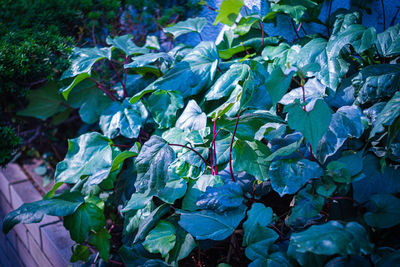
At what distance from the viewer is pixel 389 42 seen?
1.19 meters

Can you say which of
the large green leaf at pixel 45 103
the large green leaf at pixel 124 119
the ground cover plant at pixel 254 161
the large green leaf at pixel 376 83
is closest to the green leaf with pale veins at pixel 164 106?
the ground cover plant at pixel 254 161

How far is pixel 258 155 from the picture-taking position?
1.07m

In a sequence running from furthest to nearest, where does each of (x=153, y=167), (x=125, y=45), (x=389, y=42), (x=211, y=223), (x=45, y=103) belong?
(x=45, y=103), (x=125, y=45), (x=389, y=42), (x=153, y=167), (x=211, y=223)

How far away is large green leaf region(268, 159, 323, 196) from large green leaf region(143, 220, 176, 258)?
388mm

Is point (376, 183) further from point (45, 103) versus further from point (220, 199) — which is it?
point (45, 103)

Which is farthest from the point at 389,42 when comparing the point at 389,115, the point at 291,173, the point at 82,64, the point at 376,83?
the point at 82,64

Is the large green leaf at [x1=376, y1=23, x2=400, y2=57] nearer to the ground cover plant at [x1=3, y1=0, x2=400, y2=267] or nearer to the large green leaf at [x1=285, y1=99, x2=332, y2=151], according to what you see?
the ground cover plant at [x1=3, y1=0, x2=400, y2=267]

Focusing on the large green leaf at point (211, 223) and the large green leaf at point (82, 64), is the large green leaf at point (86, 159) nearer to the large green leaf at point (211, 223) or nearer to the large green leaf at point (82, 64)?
the large green leaf at point (82, 64)

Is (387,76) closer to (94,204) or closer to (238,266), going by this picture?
(238,266)

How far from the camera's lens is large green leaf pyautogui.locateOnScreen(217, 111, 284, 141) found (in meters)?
1.08

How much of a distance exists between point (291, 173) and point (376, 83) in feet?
1.56

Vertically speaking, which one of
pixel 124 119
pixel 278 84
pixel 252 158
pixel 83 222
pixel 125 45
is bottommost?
pixel 83 222

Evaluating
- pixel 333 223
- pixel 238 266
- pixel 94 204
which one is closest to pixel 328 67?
pixel 333 223

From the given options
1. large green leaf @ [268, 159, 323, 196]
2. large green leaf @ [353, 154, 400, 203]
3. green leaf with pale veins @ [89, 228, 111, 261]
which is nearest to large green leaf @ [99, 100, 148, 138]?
green leaf with pale veins @ [89, 228, 111, 261]
